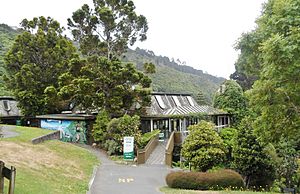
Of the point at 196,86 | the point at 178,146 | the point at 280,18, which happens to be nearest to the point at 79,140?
the point at 178,146

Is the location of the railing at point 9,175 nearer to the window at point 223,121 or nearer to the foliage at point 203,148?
the foliage at point 203,148

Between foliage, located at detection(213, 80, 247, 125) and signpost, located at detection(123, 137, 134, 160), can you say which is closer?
A: signpost, located at detection(123, 137, 134, 160)

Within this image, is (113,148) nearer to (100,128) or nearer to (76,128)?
(100,128)

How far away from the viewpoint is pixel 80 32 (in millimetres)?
38750

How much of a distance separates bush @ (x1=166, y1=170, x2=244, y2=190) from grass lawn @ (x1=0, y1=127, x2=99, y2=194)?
4.65 meters

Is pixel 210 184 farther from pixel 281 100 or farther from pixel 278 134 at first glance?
pixel 281 100

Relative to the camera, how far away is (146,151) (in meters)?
25.9

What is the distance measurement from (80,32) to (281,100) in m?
29.0

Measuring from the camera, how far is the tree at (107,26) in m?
37.3

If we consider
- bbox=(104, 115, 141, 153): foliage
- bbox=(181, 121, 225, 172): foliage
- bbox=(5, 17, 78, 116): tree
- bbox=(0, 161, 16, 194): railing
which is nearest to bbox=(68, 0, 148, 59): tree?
bbox=(5, 17, 78, 116): tree

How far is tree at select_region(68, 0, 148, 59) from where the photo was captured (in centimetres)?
3734

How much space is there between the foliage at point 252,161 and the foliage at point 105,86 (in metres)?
14.0

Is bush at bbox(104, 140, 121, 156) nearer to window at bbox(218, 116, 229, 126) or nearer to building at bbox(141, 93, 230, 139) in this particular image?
building at bbox(141, 93, 230, 139)

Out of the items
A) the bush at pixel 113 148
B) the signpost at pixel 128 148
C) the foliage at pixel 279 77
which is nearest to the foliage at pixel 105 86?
the bush at pixel 113 148
